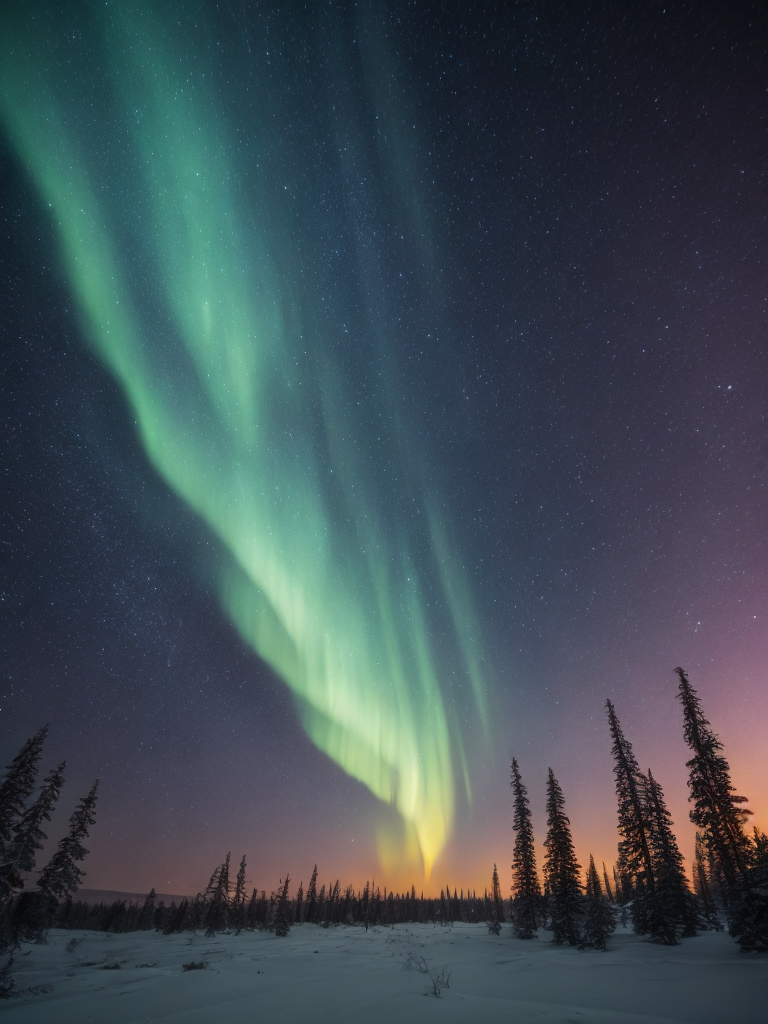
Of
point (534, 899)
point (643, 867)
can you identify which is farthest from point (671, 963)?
point (534, 899)

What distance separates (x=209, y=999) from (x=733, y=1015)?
493 inches

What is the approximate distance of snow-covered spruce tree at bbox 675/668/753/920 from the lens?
2245 centimetres

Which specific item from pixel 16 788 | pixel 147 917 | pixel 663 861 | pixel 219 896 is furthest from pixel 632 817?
pixel 147 917

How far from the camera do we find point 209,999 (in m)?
11.5

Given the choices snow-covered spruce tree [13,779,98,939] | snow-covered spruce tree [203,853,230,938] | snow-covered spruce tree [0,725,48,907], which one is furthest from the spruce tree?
snow-covered spruce tree [203,853,230,938]

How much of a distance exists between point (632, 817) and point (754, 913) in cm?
1477

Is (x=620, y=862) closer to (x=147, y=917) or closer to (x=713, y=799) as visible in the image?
(x=713, y=799)

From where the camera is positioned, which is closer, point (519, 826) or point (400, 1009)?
point (400, 1009)

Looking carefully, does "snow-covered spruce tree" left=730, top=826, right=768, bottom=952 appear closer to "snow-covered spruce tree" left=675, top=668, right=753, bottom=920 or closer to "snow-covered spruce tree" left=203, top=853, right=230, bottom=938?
"snow-covered spruce tree" left=675, top=668, right=753, bottom=920

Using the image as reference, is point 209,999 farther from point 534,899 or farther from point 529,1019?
point 534,899

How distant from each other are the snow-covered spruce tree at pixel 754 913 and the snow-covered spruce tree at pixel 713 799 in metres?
8.57

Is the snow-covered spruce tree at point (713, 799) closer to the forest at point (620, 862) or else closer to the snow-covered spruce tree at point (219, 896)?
the forest at point (620, 862)

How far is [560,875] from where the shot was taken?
29.7 m

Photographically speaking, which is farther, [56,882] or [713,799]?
[56,882]
